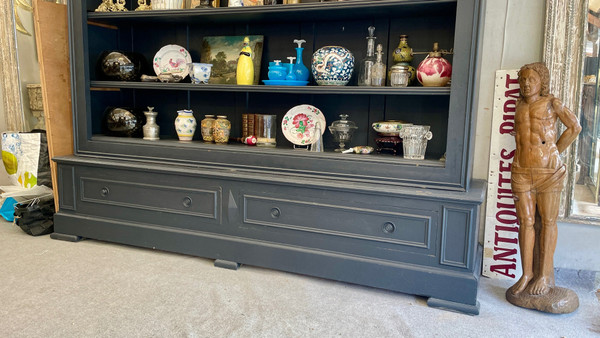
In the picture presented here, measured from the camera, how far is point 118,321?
2057mm

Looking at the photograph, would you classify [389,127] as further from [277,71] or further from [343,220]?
[277,71]

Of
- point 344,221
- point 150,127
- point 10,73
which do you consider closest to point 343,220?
point 344,221

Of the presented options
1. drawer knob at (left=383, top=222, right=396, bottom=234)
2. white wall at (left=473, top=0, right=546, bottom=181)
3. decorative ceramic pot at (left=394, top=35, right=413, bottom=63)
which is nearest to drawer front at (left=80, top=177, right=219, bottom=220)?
drawer knob at (left=383, top=222, right=396, bottom=234)

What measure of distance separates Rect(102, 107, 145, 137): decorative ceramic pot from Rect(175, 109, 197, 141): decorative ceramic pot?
0.35 m

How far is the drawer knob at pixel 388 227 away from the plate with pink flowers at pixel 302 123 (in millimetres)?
711

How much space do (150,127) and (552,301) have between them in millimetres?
2498

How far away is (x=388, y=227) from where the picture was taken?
238 centimetres

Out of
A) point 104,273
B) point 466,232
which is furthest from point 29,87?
point 466,232

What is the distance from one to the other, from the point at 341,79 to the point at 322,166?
509 millimetres

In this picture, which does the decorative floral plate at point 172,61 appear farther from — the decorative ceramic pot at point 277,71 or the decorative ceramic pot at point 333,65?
the decorative ceramic pot at point 333,65

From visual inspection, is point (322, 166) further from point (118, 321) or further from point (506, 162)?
point (118, 321)

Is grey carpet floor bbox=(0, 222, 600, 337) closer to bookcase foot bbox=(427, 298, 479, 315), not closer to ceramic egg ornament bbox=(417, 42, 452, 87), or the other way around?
bookcase foot bbox=(427, 298, 479, 315)

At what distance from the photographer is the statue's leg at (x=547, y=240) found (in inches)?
88.5

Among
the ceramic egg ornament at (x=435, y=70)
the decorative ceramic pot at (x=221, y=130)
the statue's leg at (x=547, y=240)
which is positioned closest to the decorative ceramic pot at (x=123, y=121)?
the decorative ceramic pot at (x=221, y=130)
